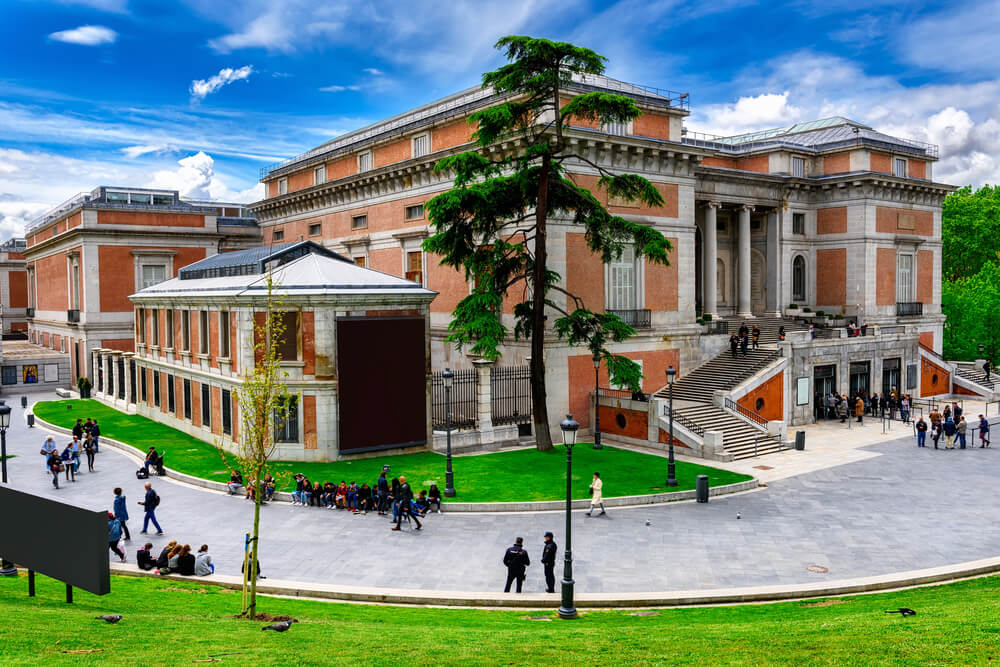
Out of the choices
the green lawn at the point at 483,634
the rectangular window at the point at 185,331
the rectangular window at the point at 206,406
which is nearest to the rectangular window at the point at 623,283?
the rectangular window at the point at 206,406

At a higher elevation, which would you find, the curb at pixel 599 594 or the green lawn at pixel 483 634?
the green lawn at pixel 483 634

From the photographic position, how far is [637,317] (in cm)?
3544

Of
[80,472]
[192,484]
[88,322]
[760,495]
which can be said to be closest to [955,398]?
[760,495]

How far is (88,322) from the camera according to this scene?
52.4 metres

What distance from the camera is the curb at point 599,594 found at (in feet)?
51.0

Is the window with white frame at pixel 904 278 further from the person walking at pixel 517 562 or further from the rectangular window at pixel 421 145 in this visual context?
the person walking at pixel 517 562

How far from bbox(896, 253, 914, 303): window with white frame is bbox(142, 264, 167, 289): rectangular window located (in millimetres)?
50243

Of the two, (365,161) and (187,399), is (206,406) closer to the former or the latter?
(187,399)

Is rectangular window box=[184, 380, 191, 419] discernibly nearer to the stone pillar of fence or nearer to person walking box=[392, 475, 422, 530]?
the stone pillar of fence

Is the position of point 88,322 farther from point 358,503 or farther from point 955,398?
point 955,398

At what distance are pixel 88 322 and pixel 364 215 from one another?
22.9 meters

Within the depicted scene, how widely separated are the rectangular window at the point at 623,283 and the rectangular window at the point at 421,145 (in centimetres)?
1172

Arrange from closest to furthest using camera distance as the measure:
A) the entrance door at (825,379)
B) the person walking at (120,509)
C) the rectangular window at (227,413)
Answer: the person walking at (120,509), the rectangular window at (227,413), the entrance door at (825,379)

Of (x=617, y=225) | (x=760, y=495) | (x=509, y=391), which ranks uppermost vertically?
(x=617, y=225)
